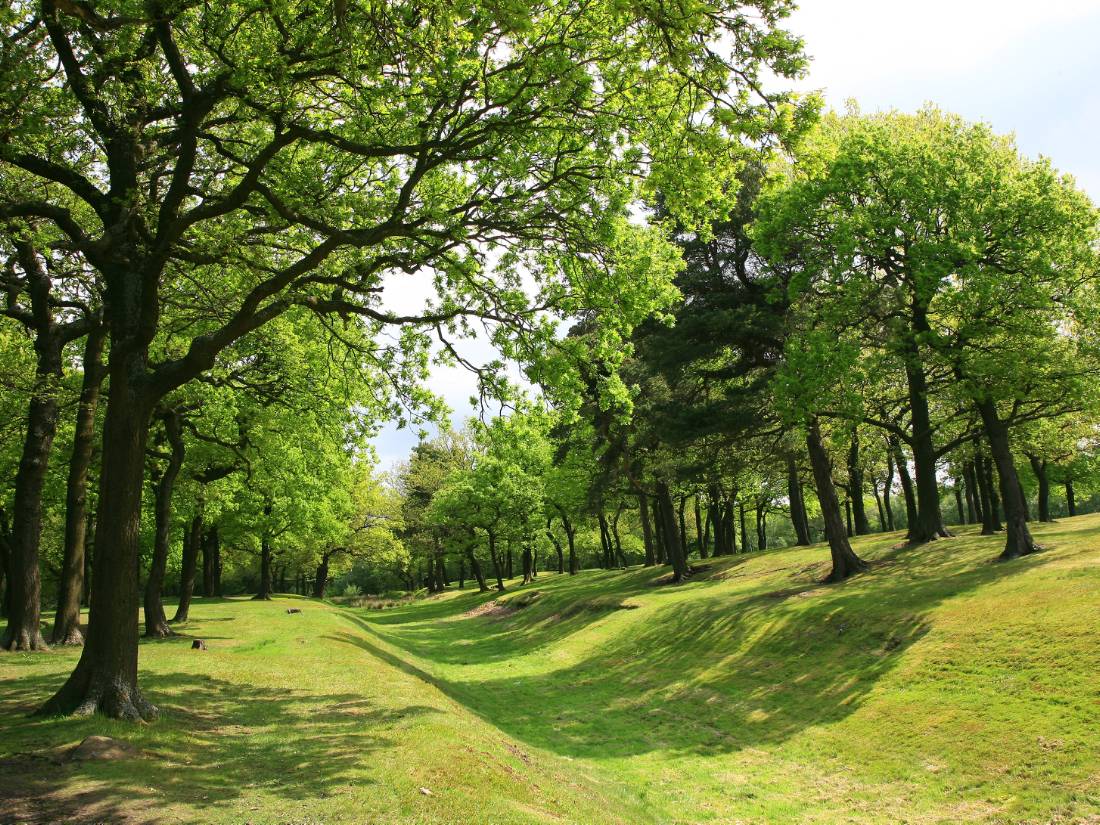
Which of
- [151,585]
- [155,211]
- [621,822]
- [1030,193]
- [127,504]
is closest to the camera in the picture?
[621,822]

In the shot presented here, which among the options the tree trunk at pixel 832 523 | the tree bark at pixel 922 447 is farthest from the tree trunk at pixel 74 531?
the tree bark at pixel 922 447

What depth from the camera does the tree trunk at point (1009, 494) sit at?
809 inches

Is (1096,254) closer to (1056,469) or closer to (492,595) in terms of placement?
(1056,469)

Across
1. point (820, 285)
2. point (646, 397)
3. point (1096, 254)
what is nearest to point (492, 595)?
point (646, 397)

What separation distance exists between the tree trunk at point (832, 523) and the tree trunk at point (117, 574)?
1993cm

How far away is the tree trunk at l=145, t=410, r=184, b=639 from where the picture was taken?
2109 cm

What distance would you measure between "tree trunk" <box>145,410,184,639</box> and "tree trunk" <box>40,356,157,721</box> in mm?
10104

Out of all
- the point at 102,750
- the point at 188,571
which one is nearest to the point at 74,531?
the point at 102,750

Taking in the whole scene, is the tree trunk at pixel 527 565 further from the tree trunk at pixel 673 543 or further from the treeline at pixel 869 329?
the treeline at pixel 869 329

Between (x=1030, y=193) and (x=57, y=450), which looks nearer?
(x=1030, y=193)

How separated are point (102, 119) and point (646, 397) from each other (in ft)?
82.4

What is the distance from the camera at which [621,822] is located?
32.3 feet

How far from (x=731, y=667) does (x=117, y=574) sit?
15675mm

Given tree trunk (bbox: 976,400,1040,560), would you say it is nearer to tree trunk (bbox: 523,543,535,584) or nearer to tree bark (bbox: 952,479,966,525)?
tree bark (bbox: 952,479,966,525)
